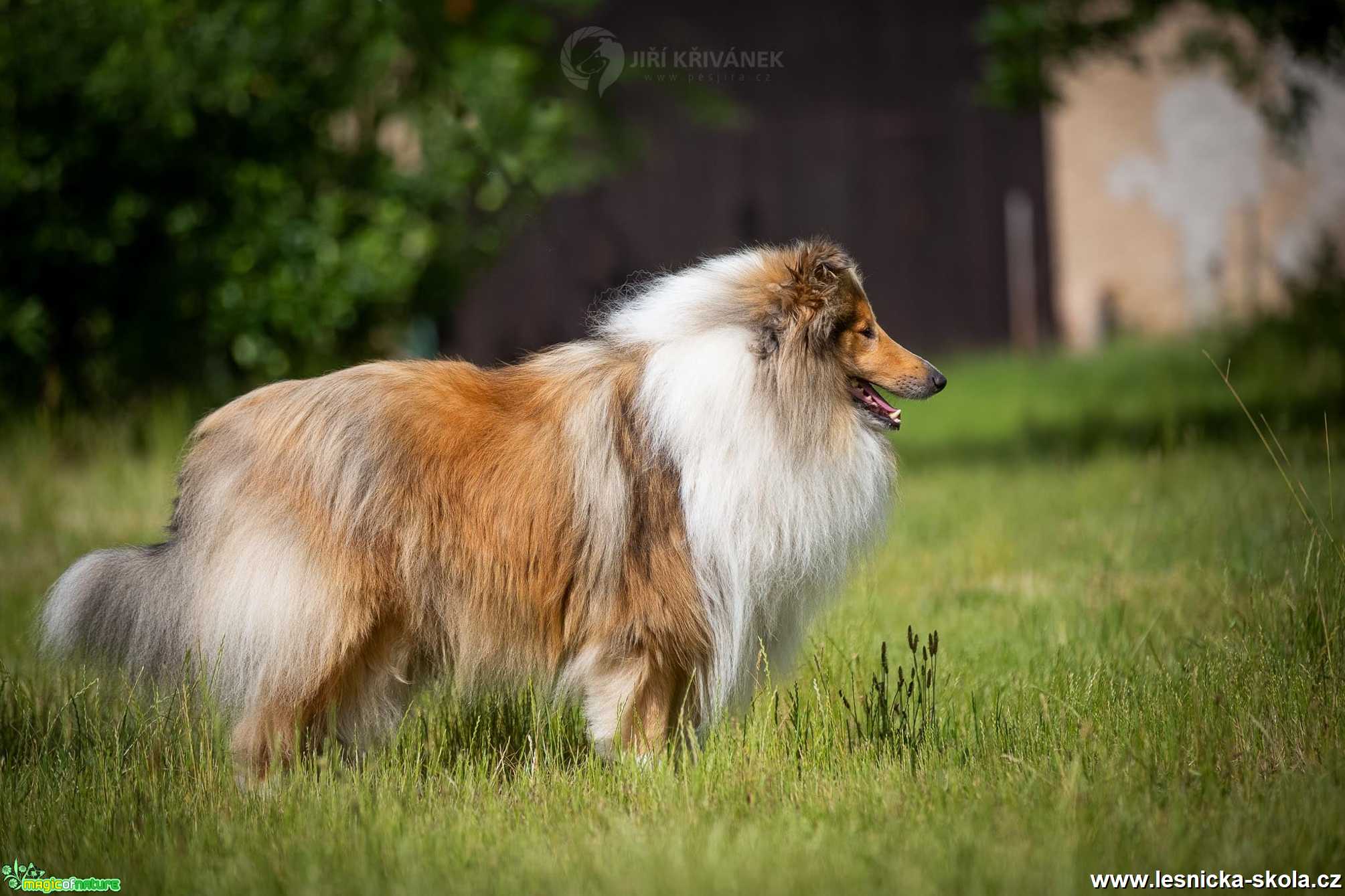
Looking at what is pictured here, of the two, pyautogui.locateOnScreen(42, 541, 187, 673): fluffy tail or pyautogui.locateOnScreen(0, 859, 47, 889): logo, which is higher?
pyautogui.locateOnScreen(42, 541, 187, 673): fluffy tail

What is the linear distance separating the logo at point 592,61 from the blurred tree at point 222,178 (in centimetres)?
60

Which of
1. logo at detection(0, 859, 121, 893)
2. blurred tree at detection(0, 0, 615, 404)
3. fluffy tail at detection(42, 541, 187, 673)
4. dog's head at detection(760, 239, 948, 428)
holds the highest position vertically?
blurred tree at detection(0, 0, 615, 404)

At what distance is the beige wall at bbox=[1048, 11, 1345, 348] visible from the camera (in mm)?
14312

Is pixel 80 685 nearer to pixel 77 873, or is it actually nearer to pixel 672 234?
pixel 77 873

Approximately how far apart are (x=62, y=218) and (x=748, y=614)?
7.93 m

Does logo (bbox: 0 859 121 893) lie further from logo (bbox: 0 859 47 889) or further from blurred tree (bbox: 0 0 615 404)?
blurred tree (bbox: 0 0 615 404)

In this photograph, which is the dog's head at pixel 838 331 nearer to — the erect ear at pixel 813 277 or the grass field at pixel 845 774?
the erect ear at pixel 813 277

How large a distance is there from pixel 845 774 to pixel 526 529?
1.17 meters

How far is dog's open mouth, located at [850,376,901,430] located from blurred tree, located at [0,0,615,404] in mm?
Result: 6952

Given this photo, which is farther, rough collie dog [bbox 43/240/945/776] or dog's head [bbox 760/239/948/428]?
dog's head [bbox 760/239/948/428]

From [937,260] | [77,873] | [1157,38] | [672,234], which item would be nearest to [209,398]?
[672,234]

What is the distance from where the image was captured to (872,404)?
4.17 metres

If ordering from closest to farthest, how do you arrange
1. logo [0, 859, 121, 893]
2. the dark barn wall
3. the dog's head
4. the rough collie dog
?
logo [0, 859, 121, 893] → the rough collie dog → the dog's head → the dark barn wall

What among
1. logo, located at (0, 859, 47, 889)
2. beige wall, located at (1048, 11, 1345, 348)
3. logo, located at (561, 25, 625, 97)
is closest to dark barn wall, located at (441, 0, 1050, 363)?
beige wall, located at (1048, 11, 1345, 348)
